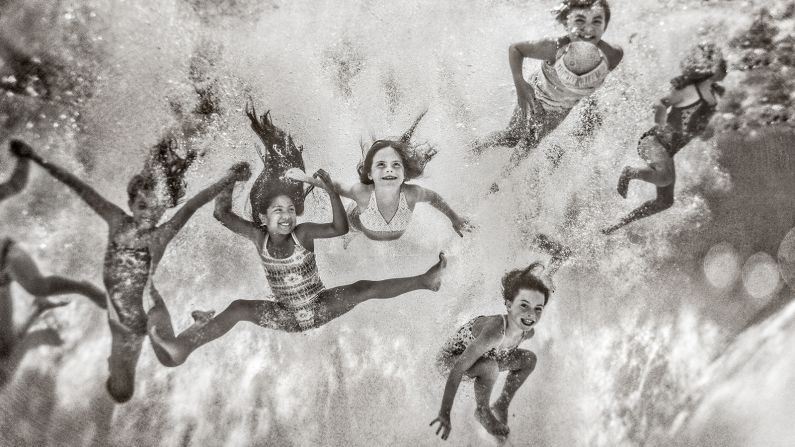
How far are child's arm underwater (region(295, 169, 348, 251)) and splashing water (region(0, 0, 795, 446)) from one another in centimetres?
8

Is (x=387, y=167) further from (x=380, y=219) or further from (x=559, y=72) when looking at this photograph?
(x=559, y=72)

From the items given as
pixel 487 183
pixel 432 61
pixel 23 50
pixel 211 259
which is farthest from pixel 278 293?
pixel 23 50

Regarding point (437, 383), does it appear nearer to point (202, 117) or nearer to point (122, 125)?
point (202, 117)

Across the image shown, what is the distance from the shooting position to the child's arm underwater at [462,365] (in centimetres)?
395

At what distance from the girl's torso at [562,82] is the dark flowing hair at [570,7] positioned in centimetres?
16

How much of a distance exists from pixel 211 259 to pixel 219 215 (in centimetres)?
32

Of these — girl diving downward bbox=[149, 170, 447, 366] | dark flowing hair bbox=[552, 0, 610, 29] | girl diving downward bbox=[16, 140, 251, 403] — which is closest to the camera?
dark flowing hair bbox=[552, 0, 610, 29]

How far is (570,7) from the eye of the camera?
3443mm

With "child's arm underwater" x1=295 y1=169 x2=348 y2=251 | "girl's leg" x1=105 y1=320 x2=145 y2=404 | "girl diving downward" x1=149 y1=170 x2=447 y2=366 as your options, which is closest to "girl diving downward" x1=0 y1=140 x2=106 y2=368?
"girl's leg" x1=105 y1=320 x2=145 y2=404

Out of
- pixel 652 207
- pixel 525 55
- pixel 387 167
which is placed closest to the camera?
pixel 525 55

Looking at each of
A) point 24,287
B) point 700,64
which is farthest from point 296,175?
point 700,64

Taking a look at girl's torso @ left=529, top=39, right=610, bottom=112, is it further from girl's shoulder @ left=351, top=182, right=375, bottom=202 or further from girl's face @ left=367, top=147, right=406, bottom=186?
girl's shoulder @ left=351, top=182, right=375, bottom=202

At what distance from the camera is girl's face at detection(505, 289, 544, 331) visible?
390 centimetres

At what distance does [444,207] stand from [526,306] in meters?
0.95
